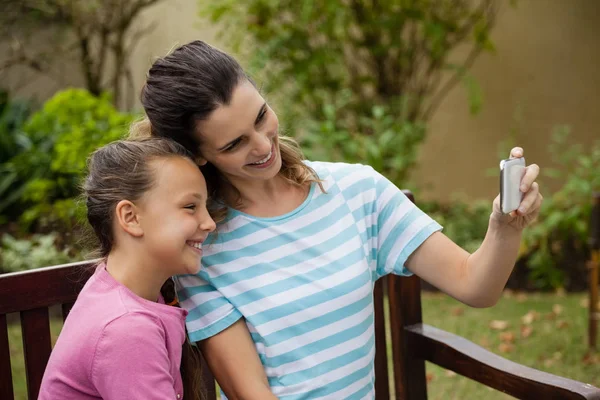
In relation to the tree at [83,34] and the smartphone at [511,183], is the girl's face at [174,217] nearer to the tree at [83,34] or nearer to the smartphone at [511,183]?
the smartphone at [511,183]

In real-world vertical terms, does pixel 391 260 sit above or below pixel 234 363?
above

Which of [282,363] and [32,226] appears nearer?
[282,363]

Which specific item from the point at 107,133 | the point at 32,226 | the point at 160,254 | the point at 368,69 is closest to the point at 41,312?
the point at 160,254

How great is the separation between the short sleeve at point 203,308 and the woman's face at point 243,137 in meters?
0.29

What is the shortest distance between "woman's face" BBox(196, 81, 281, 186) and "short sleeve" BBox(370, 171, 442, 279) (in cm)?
31

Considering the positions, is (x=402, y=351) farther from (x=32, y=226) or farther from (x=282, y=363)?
(x=32, y=226)

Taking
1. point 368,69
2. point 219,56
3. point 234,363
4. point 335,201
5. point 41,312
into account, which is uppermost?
point 219,56

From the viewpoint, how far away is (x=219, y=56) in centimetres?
183

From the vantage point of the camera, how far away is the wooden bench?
1.86m

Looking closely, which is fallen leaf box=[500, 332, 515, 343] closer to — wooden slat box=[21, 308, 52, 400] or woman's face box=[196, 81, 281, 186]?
woman's face box=[196, 81, 281, 186]

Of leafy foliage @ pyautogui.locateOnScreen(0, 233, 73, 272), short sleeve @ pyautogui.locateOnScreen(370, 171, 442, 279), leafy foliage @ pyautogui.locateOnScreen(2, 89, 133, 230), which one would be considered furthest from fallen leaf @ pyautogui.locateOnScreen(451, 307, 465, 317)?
short sleeve @ pyautogui.locateOnScreen(370, 171, 442, 279)

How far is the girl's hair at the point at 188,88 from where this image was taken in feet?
5.84

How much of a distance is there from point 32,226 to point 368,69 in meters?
2.94

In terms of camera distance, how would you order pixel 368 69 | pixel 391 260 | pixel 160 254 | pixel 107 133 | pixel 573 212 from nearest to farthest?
pixel 160 254, pixel 391 260, pixel 107 133, pixel 573 212, pixel 368 69
